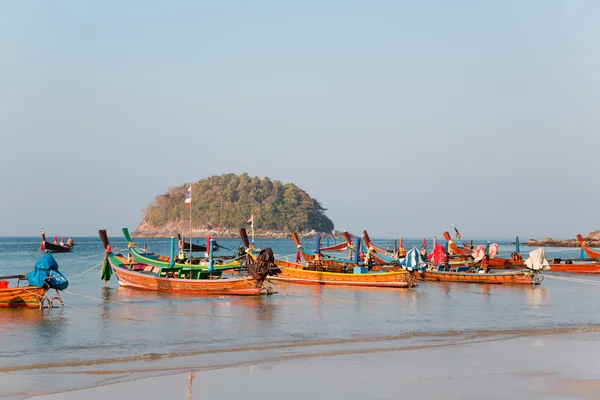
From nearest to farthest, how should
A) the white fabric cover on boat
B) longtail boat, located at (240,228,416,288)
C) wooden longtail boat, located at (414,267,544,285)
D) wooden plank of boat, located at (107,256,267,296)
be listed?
wooden plank of boat, located at (107,256,267,296) < longtail boat, located at (240,228,416,288) < the white fabric cover on boat < wooden longtail boat, located at (414,267,544,285)

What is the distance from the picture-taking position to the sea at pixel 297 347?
13031 mm

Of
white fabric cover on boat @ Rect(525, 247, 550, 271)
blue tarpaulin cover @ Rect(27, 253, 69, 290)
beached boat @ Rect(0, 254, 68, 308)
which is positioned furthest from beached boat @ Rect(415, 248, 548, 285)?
beached boat @ Rect(0, 254, 68, 308)

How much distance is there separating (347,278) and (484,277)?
9.54 metres

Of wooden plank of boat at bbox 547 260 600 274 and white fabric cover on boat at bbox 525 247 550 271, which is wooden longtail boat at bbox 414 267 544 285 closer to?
white fabric cover on boat at bbox 525 247 550 271

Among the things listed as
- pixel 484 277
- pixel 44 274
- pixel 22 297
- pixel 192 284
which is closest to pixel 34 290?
pixel 22 297

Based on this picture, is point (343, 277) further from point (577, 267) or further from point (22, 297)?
point (577, 267)

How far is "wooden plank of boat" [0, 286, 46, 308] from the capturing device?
81.2 ft

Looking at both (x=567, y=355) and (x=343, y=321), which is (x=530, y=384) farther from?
(x=343, y=321)

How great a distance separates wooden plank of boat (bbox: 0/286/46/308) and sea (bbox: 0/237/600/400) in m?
0.48

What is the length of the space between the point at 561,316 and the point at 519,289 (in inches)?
504

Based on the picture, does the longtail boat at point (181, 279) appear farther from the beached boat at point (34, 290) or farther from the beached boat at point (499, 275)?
the beached boat at point (499, 275)

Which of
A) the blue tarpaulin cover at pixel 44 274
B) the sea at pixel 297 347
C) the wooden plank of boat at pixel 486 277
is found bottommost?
the sea at pixel 297 347

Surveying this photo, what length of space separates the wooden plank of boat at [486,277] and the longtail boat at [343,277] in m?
5.08

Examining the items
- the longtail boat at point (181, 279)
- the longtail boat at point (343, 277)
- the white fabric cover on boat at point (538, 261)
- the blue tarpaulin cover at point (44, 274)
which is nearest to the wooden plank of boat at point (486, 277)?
the white fabric cover on boat at point (538, 261)
